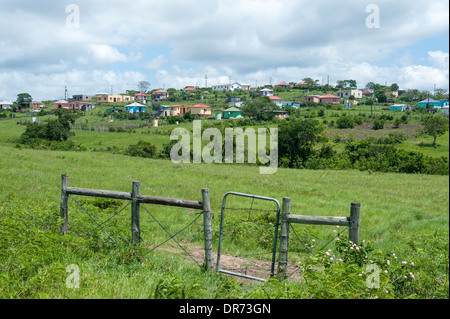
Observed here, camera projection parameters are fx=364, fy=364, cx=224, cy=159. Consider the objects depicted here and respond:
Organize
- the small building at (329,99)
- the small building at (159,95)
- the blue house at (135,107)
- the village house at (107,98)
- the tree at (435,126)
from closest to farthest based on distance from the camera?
1. the tree at (435,126)
2. the blue house at (135,107)
3. the small building at (329,99)
4. the village house at (107,98)
5. the small building at (159,95)

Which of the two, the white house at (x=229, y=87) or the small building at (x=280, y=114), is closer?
the small building at (x=280, y=114)

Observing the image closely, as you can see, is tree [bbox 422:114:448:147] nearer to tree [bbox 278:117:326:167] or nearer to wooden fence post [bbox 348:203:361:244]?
tree [bbox 278:117:326:167]

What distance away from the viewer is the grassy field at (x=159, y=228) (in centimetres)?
487

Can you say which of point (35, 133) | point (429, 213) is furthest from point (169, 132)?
point (429, 213)

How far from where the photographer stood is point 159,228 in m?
9.48

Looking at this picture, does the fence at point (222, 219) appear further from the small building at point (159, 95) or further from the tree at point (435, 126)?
the small building at point (159, 95)

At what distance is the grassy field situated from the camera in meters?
4.87

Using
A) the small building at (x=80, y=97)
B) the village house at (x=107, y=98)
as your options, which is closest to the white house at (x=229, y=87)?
the village house at (x=107, y=98)

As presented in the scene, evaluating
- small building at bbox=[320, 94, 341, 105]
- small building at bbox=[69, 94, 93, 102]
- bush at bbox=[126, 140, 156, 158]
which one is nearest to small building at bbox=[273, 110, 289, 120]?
small building at bbox=[320, 94, 341, 105]

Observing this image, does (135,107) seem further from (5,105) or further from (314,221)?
(314,221)

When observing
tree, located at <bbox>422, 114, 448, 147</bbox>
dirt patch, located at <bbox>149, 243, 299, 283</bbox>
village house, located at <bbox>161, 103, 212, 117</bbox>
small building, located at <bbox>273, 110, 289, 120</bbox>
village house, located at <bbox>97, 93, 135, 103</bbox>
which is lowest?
dirt patch, located at <bbox>149, 243, 299, 283</bbox>
